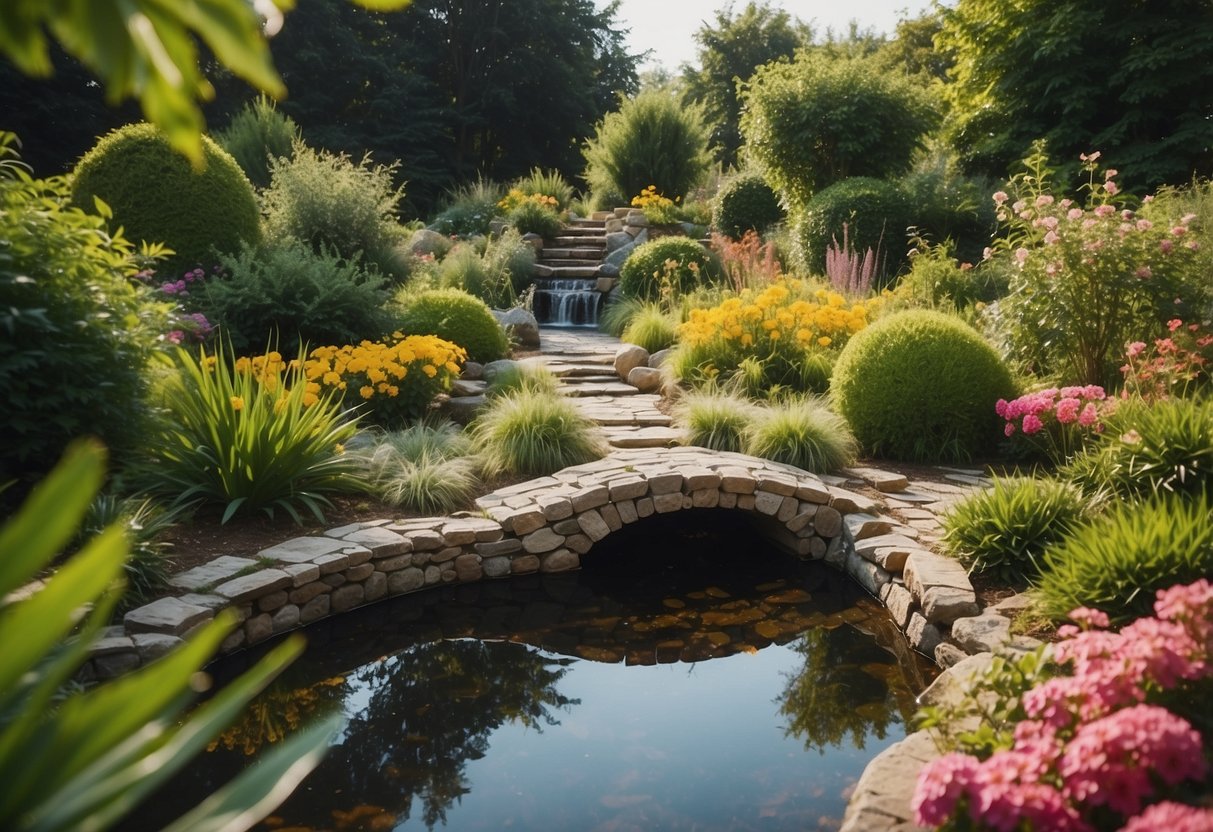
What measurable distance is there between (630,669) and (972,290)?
659 cm

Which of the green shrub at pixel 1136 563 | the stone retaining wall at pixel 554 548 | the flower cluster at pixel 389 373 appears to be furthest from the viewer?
the flower cluster at pixel 389 373

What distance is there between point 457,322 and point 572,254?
22.7 feet

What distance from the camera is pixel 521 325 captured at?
1084 centimetres

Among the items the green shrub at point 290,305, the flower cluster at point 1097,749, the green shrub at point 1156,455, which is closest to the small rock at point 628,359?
the green shrub at point 290,305

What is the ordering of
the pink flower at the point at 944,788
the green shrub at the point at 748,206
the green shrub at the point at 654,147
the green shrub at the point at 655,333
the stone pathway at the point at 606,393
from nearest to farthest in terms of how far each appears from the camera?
the pink flower at the point at 944,788, the stone pathway at the point at 606,393, the green shrub at the point at 655,333, the green shrub at the point at 748,206, the green shrub at the point at 654,147

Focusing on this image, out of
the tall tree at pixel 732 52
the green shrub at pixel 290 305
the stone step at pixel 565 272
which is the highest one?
the tall tree at pixel 732 52

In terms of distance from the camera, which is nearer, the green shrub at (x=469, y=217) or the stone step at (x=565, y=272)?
the stone step at (x=565, y=272)

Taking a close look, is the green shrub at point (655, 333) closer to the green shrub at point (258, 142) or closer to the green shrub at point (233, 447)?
the green shrub at point (233, 447)

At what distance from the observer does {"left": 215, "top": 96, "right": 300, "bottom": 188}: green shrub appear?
571 inches

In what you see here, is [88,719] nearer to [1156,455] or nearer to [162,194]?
[1156,455]

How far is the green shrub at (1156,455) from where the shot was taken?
174 inches

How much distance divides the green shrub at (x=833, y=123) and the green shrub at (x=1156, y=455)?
31.2 ft

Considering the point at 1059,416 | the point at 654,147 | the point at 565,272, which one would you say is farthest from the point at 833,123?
the point at 1059,416

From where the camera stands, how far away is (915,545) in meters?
5.25
